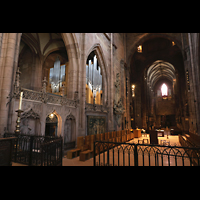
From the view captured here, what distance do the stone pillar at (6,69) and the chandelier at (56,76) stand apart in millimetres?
6758

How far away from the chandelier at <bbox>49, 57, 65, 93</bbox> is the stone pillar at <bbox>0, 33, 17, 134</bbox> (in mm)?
6758

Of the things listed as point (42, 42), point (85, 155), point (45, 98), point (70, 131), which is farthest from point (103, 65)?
point (85, 155)

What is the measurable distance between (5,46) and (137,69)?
26189 mm

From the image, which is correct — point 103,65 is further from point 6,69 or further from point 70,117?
point 6,69

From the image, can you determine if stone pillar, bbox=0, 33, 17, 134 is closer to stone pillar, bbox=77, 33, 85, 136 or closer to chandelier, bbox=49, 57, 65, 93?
stone pillar, bbox=77, 33, 85, 136

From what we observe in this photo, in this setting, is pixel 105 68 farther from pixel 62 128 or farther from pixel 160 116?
pixel 160 116

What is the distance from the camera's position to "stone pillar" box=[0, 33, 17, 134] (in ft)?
16.9

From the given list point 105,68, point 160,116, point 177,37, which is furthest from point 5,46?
point 160,116

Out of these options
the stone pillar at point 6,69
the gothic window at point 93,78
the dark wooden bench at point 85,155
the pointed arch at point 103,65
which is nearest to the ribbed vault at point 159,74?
the pointed arch at point 103,65

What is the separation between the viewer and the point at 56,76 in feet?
42.5

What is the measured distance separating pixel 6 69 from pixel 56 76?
7.56 meters

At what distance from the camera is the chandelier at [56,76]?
41.1ft

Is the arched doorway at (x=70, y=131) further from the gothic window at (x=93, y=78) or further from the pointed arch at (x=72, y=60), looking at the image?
the gothic window at (x=93, y=78)
